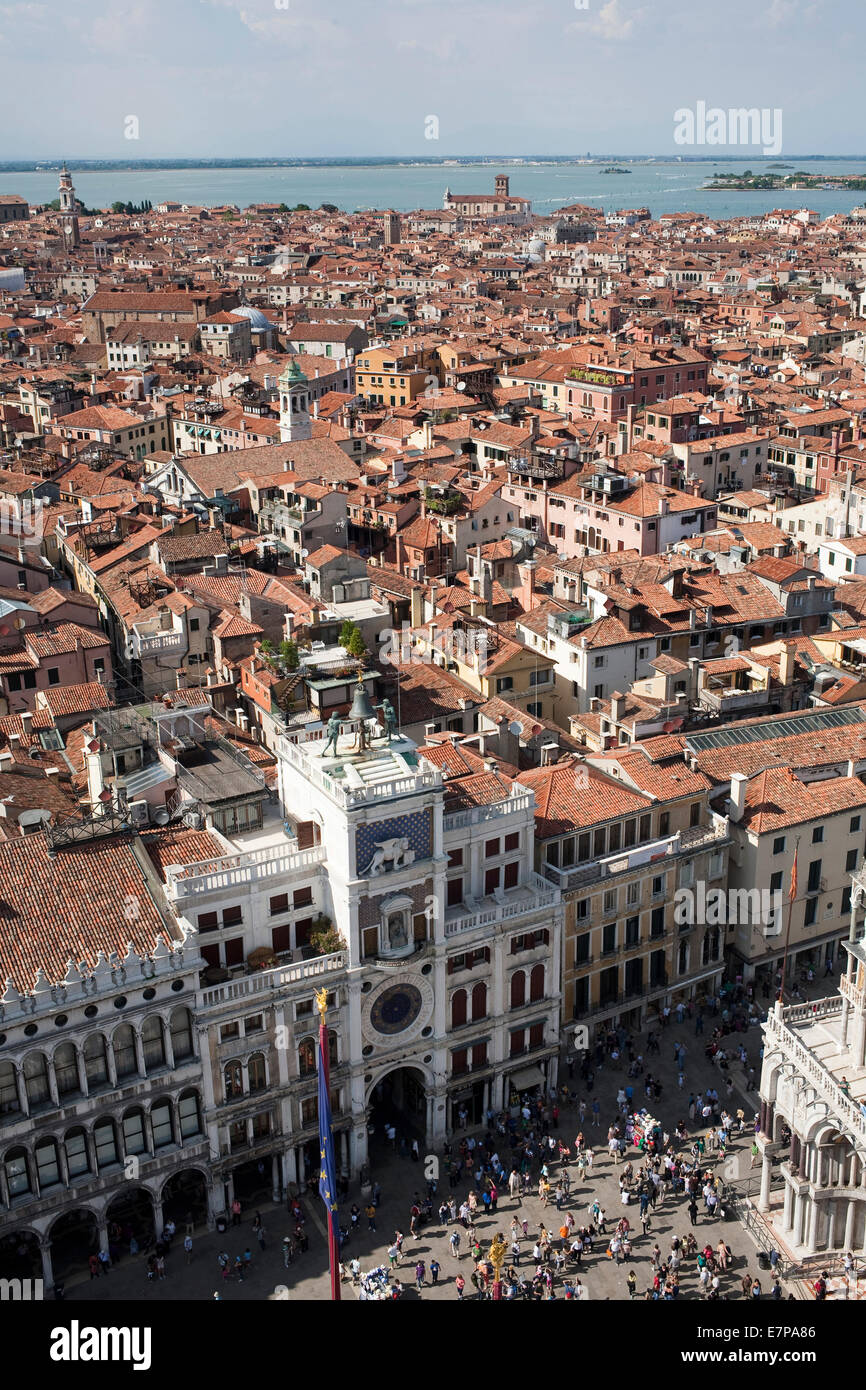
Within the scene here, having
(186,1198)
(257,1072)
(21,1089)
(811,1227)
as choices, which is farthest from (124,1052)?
(811,1227)

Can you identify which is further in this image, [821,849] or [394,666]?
[394,666]

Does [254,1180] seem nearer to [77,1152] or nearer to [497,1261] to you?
[77,1152]

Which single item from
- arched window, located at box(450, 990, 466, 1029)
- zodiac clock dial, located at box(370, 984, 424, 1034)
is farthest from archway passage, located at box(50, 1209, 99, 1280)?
arched window, located at box(450, 990, 466, 1029)

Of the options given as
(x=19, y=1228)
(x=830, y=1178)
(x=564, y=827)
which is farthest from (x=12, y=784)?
(x=830, y=1178)

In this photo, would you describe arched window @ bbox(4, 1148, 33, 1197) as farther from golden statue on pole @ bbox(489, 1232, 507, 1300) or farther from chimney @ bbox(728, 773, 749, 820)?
chimney @ bbox(728, 773, 749, 820)

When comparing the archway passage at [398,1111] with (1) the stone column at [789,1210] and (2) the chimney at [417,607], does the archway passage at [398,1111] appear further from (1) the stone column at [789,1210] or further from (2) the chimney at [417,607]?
(2) the chimney at [417,607]

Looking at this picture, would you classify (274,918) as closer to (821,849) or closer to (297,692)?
(297,692)

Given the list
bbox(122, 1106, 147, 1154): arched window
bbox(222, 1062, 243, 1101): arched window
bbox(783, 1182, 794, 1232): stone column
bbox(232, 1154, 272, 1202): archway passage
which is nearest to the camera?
bbox(122, 1106, 147, 1154): arched window

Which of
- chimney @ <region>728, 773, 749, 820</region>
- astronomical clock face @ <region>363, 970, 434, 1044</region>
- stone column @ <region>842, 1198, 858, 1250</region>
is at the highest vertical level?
chimney @ <region>728, 773, 749, 820</region>
